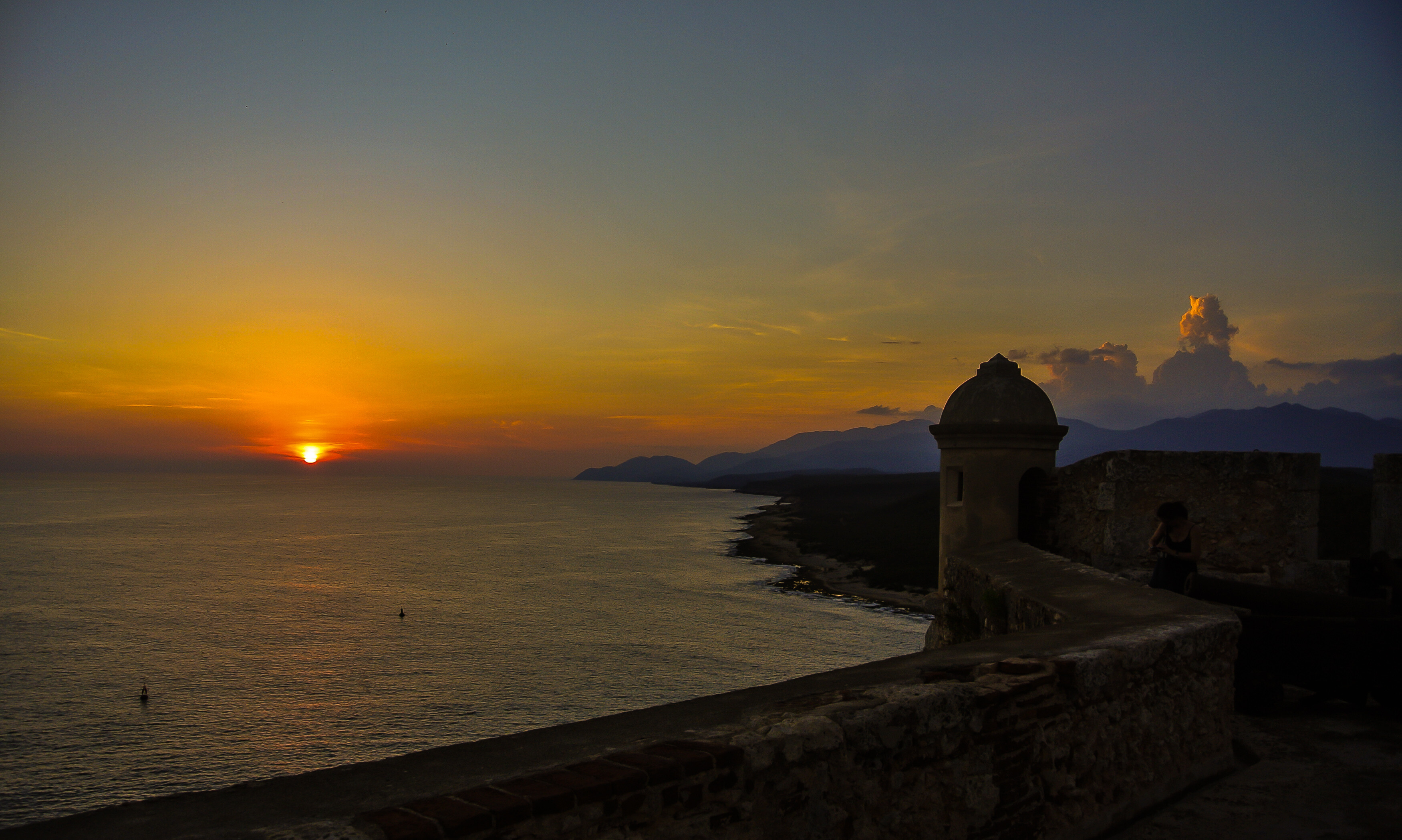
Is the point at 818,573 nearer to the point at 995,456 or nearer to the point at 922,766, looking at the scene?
the point at 995,456

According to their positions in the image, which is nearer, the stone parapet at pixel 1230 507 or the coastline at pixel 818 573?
the stone parapet at pixel 1230 507

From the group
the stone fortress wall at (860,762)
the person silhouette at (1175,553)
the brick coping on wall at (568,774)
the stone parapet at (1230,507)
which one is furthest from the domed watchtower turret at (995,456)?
the brick coping on wall at (568,774)

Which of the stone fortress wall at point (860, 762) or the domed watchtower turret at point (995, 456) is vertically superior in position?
the domed watchtower turret at point (995, 456)

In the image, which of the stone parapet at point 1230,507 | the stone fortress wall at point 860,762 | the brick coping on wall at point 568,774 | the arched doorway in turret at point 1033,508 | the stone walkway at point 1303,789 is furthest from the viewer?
the arched doorway in turret at point 1033,508

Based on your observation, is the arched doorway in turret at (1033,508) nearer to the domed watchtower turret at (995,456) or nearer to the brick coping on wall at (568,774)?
the domed watchtower turret at (995,456)

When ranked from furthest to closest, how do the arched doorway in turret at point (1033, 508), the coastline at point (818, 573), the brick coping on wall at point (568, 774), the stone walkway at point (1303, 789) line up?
the coastline at point (818, 573) < the arched doorway in turret at point (1033, 508) < the stone walkway at point (1303, 789) < the brick coping on wall at point (568, 774)

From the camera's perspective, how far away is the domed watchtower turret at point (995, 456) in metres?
10.5

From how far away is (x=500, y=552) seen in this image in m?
76.7

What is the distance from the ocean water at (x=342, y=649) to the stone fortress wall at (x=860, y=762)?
19.9 meters

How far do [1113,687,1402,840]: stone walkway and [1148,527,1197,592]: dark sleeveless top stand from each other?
1071mm

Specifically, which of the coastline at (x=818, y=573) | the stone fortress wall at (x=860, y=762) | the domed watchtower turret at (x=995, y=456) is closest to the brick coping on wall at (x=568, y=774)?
the stone fortress wall at (x=860, y=762)

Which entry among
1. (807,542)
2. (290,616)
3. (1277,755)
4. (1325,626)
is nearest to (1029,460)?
(1325,626)

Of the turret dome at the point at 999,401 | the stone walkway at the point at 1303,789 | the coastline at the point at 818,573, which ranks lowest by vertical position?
the coastline at the point at 818,573

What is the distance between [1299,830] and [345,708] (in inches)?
1261
